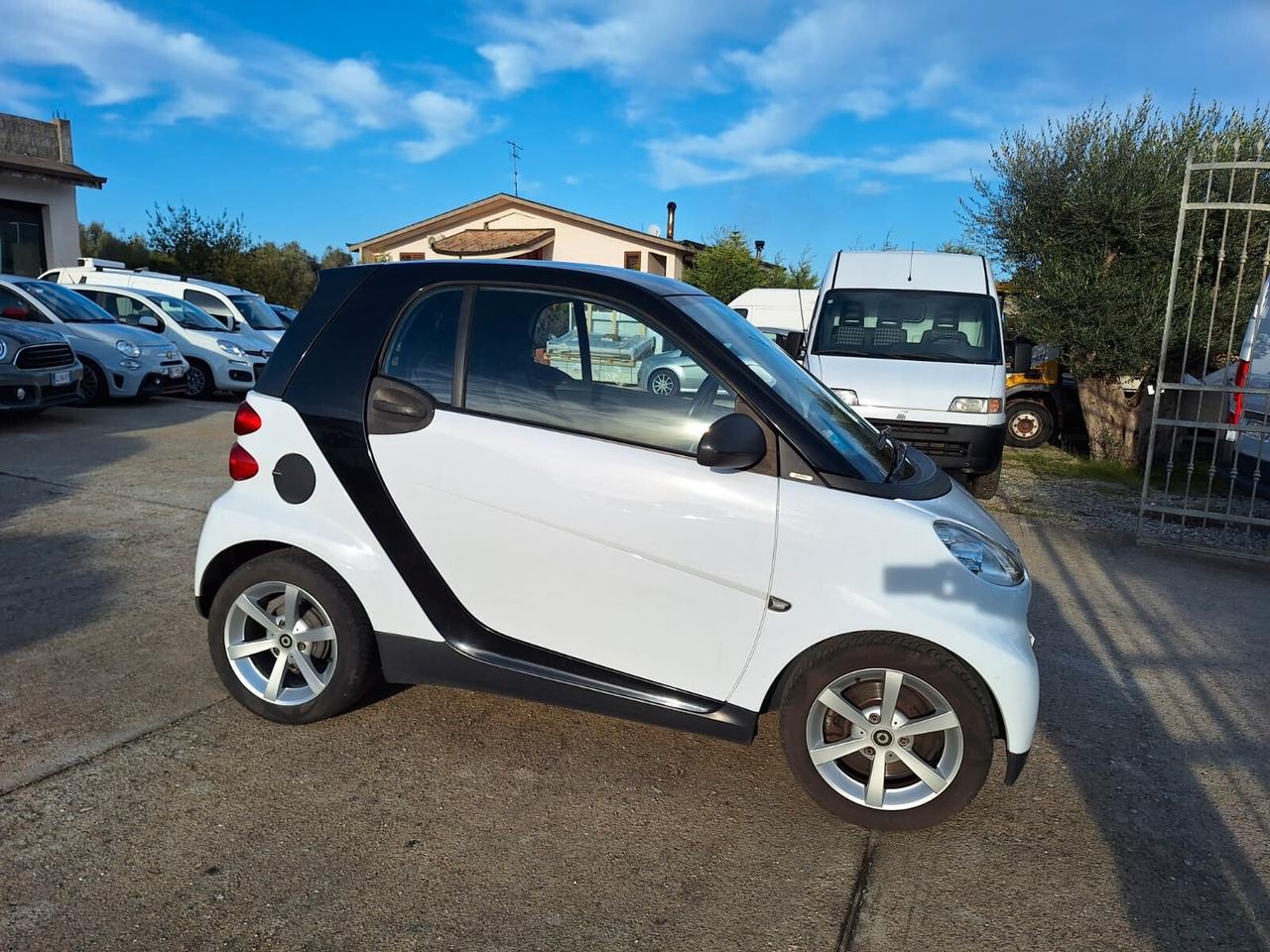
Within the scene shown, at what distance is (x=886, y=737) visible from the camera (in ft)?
9.71

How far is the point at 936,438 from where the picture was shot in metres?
8.20

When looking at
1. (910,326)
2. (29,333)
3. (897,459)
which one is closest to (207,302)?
(29,333)

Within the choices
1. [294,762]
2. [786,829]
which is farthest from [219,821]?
[786,829]

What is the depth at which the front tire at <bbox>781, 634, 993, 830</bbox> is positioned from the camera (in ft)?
9.42

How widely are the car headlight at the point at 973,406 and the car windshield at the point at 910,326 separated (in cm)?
77

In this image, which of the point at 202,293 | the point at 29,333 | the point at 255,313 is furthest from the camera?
the point at 255,313

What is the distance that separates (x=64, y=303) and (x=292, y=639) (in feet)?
37.3

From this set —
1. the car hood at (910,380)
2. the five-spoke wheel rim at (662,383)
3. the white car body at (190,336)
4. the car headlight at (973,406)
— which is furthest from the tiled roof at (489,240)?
the five-spoke wheel rim at (662,383)

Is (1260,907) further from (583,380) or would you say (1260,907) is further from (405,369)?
(405,369)

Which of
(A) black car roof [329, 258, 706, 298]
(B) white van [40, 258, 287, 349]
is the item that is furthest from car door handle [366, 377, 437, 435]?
(B) white van [40, 258, 287, 349]

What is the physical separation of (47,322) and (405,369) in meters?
10.9

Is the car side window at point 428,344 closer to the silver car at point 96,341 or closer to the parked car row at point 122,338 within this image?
the parked car row at point 122,338

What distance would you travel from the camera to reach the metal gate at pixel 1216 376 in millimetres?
6887

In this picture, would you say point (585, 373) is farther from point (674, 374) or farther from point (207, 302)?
point (207, 302)
